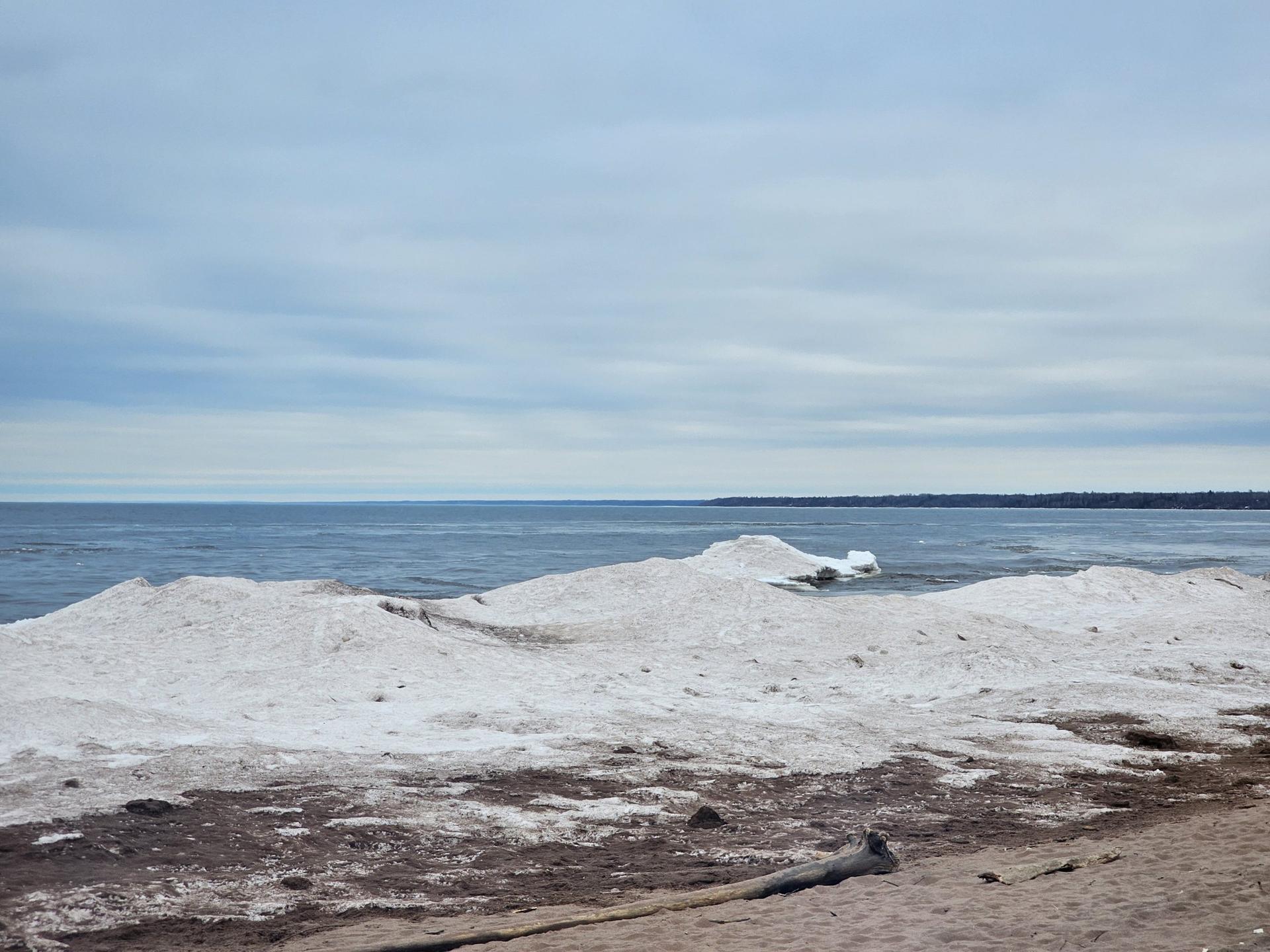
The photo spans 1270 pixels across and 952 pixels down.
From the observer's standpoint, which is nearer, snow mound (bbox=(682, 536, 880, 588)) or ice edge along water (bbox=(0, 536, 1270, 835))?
ice edge along water (bbox=(0, 536, 1270, 835))

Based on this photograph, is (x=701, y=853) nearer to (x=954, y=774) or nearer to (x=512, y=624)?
(x=954, y=774)

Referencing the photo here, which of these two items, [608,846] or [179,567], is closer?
[608,846]

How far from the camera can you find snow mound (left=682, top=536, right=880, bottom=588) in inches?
1463

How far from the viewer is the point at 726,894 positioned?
6.14 meters

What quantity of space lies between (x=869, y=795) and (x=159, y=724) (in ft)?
23.3

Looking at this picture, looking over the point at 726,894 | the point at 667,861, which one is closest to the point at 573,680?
the point at 667,861

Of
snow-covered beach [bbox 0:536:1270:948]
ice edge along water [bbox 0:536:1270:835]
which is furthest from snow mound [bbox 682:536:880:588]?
snow-covered beach [bbox 0:536:1270:948]

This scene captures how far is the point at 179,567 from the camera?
4638 centimetres

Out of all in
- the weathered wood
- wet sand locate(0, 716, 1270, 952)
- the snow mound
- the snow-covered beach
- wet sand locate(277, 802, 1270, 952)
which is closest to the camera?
wet sand locate(277, 802, 1270, 952)

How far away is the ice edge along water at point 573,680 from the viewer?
31.8 ft

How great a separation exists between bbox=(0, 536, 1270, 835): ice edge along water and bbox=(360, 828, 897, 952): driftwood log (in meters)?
3.04

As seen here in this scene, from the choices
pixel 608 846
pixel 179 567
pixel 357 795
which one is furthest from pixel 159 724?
pixel 179 567

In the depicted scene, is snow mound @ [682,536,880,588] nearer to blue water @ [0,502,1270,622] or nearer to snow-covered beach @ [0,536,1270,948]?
blue water @ [0,502,1270,622]

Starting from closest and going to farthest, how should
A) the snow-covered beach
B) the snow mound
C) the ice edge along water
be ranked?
1. the snow-covered beach
2. the ice edge along water
3. the snow mound
